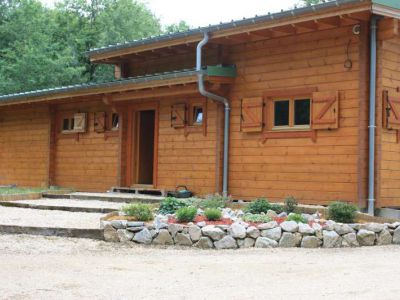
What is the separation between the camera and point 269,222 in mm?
9922

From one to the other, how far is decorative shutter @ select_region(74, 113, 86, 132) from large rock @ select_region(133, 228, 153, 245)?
8637 millimetres

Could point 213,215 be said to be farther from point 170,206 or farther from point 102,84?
point 102,84

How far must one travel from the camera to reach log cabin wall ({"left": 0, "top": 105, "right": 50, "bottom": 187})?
19766 millimetres

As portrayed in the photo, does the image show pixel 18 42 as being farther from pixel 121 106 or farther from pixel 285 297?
pixel 285 297

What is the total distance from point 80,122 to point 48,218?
645 centimetres

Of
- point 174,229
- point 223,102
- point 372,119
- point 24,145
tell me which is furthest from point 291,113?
point 24,145

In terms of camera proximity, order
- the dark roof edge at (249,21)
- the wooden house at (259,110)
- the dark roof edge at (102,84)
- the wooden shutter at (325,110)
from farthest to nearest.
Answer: the dark roof edge at (102,84) → the wooden shutter at (325,110) → the wooden house at (259,110) → the dark roof edge at (249,21)

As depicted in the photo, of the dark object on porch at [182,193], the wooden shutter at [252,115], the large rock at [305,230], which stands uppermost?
the wooden shutter at [252,115]

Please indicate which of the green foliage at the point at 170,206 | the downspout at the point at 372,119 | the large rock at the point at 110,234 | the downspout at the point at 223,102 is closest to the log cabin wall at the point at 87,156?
the downspout at the point at 223,102

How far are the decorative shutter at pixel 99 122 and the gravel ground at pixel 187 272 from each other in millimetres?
7693

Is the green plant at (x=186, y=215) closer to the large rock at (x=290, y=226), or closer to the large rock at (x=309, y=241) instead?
the large rock at (x=290, y=226)

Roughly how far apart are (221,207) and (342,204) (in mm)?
2665

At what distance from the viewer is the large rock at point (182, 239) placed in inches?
386

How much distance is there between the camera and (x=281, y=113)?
1320 cm
